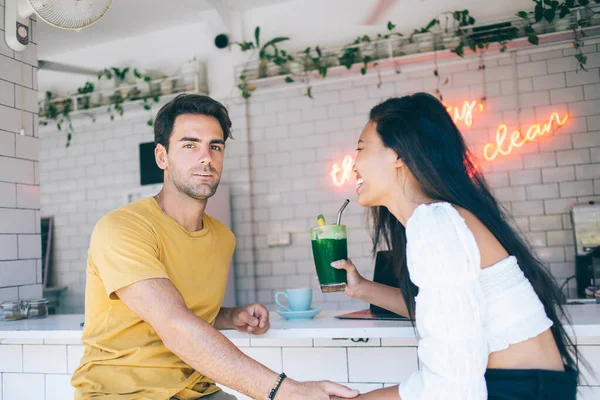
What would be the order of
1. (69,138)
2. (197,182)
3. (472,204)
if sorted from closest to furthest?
(472,204) < (197,182) < (69,138)

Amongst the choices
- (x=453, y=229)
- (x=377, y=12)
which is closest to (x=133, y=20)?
(x=377, y=12)

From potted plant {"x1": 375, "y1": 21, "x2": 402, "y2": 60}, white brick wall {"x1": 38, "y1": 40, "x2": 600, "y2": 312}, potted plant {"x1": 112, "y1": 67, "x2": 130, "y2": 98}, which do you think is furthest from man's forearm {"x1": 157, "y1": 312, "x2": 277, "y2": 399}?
potted plant {"x1": 112, "y1": 67, "x2": 130, "y2": 98}

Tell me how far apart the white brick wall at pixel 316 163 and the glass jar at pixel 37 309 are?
276cm

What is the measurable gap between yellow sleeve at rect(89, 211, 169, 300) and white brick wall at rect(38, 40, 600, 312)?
338 cm

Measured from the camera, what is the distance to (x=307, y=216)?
5.33 metres

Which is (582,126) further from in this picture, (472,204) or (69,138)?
(69,138)

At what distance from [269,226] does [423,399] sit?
14.2 ft

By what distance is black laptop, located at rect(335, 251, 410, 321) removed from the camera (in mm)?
2121

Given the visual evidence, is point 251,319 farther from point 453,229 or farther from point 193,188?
point 453,229

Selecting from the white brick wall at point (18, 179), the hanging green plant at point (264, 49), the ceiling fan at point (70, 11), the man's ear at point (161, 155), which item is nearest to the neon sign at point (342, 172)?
the hanging green plant at point (264, 49)

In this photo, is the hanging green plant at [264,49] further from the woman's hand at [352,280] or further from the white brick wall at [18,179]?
the woman's hand at [352,280]

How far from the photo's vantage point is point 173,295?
1.54 meters

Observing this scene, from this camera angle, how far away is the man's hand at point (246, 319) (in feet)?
6.42

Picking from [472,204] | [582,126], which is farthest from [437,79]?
[472,204]
